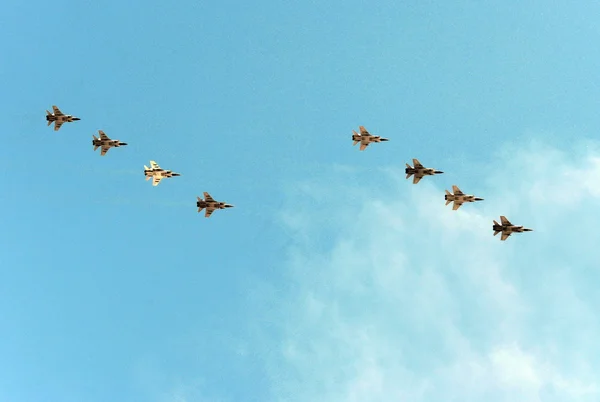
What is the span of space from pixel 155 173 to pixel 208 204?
18.8 metres

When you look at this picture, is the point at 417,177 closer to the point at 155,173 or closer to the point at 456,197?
the point at 456,197

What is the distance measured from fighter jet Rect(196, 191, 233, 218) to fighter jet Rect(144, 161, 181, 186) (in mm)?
13956

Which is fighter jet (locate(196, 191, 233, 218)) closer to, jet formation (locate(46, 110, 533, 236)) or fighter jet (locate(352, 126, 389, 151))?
jet formation (locate(46, 110, 533, 236))

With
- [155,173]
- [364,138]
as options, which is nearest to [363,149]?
[364,138]

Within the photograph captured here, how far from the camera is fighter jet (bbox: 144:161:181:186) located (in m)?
194

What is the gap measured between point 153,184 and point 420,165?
7603 cm

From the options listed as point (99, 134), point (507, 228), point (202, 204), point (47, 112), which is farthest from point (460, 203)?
point (47, 112)

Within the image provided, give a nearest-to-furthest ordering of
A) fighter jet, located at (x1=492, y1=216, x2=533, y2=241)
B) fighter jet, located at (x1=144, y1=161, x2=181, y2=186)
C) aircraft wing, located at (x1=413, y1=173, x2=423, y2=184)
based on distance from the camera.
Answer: fighter jet, located at (x1=492, y1=216, x2=533, y2=241) → aircraft wing, located at (x1=413, y1=173, x2=423, y2=184) → fighter jet, located at (x1=144, y1=161, x2=181, y2=186)

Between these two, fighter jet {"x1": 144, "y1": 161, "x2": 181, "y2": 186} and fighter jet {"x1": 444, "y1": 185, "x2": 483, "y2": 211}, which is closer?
fighter jet {"x1": 444, "y1": 185, "x2": 483, "y2": 211}

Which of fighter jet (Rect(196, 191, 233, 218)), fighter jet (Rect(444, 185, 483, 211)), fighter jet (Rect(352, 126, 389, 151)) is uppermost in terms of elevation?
fighter jet (Rect(352, 126, 389, 151))

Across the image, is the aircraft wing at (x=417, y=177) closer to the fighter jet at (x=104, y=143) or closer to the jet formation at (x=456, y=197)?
the jet formation at (x=456, y=197)

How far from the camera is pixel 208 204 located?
7534 inches

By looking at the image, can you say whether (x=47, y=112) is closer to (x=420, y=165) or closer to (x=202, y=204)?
(x=202, y=204)

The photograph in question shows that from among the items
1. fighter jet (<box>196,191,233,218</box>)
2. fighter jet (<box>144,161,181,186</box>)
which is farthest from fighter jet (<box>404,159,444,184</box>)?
fighter jet (<box>144,161,181,186</box>)
